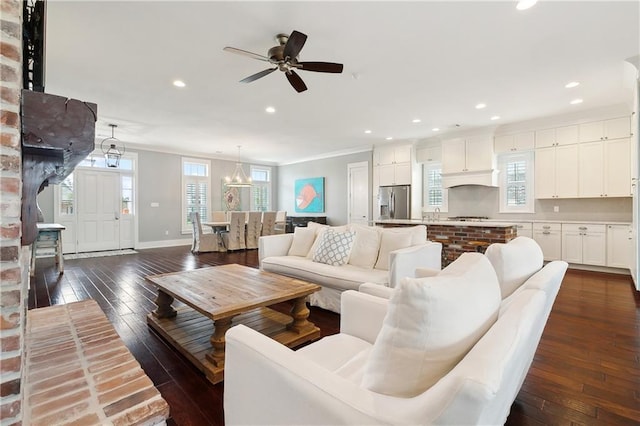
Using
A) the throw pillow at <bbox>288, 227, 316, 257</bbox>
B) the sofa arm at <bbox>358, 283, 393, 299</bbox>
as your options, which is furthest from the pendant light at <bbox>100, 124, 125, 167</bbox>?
the sofa arm at <bbox>358, 283, 393, 299</bbox>

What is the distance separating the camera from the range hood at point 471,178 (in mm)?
5715

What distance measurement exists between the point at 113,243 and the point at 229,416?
24.5 ft

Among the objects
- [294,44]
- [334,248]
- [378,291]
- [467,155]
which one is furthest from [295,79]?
[467,155]

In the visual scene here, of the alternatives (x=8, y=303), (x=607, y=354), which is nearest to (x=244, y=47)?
(x=8, y=303)

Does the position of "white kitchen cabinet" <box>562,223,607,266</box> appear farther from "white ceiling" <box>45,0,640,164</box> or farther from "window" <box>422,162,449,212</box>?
"window" <box>422,162,449,212</box>

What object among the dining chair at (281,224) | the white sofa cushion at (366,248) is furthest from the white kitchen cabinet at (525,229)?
the dining chair at (281,224)

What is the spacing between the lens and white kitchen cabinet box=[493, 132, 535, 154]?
5.38m

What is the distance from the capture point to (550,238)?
506 centimetres

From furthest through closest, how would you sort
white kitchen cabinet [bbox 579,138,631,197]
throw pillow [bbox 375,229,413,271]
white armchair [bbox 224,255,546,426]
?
1. white kitchen cabinet [bbox 579,138,631,197]
2. throw pillow [bbox 375,229,413,271]
3. white armchair [bbox 224,255,546,426]

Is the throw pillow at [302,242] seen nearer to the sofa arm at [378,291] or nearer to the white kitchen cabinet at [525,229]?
the sofa arm at [378,291]

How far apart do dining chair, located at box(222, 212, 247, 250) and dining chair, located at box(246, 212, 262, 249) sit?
154 mm

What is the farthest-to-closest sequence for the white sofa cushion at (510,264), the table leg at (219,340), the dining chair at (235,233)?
the dining chair at (235,233) → the table leg at (219,340) → the white sofa cushion at (510,264)

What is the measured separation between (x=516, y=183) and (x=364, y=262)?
452 centimetres

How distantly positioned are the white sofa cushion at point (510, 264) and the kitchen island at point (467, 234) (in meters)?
2.81
